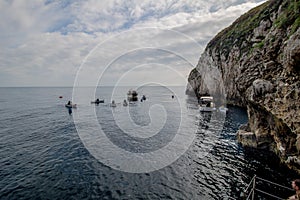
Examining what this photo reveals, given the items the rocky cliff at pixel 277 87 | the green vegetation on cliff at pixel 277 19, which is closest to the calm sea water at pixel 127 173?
the rocky cliff at pixel 277 87

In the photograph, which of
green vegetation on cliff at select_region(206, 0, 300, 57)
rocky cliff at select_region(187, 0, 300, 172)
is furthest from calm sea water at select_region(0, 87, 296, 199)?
green vegetation on cliff at select_region(206, 0, 300, 57)

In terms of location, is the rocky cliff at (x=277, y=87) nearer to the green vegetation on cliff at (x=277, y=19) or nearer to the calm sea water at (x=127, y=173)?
the green vegetation on cliff at (x=277, y=19)

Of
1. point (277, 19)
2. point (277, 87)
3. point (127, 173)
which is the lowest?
point (127, 173)

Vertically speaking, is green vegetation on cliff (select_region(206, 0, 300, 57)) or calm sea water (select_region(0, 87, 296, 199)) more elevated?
green vegetation on cliff (select_region(206, 0, 300, 57))

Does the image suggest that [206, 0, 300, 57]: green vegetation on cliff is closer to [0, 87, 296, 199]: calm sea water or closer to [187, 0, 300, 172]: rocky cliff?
[187, 0, 300, 172]: rocky cliff

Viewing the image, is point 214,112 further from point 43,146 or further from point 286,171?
point 43,146

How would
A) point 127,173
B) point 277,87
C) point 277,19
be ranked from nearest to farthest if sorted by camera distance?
point 277,87, point 127,173, point 277,19

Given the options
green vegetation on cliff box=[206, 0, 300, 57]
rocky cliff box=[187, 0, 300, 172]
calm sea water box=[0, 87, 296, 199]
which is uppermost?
green vegetation on cliff box=[206, 0, 300, 57]

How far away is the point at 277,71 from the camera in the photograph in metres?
21.5

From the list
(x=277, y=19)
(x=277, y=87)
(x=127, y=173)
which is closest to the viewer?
(x=277, y=87)

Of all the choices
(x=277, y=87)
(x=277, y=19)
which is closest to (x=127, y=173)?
(x=277, y=87)

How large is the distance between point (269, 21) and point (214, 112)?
3441cm

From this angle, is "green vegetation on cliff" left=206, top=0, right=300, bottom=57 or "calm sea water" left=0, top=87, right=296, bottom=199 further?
"green vegetation on cliff" left=206, top=0, right=300, bottom=57

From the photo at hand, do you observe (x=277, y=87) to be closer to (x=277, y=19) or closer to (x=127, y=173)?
(x=277, y=19)
